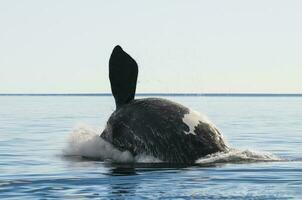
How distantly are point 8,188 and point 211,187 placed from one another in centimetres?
387

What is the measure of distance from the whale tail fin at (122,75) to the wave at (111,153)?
1375mm

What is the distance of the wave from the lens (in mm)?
16703

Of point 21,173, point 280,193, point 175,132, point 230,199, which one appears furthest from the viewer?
point 175,132

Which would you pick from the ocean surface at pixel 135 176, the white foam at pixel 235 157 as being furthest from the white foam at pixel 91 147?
the white foam at pixel 235 157

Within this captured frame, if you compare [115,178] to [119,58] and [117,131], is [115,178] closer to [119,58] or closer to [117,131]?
[117,131]

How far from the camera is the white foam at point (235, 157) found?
16375 millimetres

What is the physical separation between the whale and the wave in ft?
0.46

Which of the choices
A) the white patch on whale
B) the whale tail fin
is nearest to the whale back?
the white patch on whale

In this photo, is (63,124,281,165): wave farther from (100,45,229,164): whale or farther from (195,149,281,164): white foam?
(100,45,229,164): whale

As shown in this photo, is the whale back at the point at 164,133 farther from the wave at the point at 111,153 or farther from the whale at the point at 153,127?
the wave at the point at 111,153

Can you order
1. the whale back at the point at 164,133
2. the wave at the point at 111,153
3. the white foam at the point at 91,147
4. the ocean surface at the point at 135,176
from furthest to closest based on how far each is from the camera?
1. the white foam at the point at 91,147
2. the wave at the point at 111,153
3. the whale back at the point at 164,133
4. the ocean surface at the point at 135,176

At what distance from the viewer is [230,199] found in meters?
10.9

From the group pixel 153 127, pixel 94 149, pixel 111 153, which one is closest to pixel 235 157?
pixel 153 127

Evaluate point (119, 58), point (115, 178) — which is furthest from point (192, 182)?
point (119, 58)
